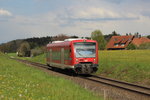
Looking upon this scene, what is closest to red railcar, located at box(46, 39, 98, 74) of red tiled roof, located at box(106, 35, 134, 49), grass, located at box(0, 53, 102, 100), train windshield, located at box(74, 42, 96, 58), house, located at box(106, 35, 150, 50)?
train windshield, located at box(74, 42, 96, 58)

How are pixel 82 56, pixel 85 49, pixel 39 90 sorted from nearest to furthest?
pixel 39 90
pixel 82 56
pixel 85 49

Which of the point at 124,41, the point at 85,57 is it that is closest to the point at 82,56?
the point at 85,57

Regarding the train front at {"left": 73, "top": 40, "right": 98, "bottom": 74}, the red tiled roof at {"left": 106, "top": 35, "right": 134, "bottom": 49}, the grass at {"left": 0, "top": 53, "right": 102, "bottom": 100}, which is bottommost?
the grass at {"left": 0, "top": 53, "right": 102, "bottom": 100}

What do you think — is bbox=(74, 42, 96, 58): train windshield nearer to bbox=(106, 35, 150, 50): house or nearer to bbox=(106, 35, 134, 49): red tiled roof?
bbox=(106, 35, 150, 50): house

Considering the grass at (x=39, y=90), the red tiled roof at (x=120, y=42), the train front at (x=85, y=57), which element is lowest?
the grass at (x=39, y=90)

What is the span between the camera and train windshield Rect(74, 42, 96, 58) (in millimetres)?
22688

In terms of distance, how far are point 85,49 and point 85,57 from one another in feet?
2.38

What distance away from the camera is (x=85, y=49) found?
75.5 ft

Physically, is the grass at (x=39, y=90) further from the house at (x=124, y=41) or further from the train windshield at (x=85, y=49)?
the house at (x=124, y=41)

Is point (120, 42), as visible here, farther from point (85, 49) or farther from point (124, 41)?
point (85, 49)

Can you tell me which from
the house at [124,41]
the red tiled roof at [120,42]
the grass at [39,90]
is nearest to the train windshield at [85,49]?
the grass at [39,90]

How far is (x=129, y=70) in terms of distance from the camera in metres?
22.6

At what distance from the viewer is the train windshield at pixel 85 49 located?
22.7 metres

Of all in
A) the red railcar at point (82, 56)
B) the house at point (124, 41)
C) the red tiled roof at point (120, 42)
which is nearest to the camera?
the red railcar at point (82, 56)
